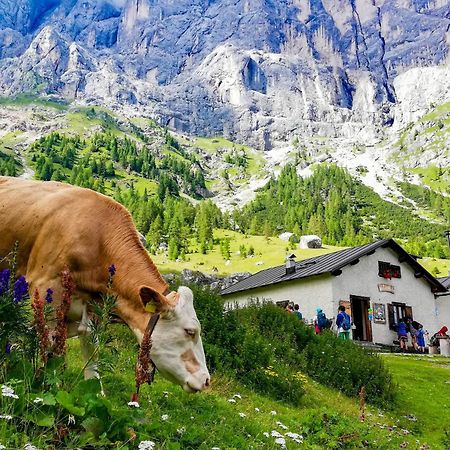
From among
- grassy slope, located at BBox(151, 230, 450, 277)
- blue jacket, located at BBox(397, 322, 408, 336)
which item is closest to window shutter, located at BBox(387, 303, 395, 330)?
blue jacket, located at BBox(397, 322, 408, 336)

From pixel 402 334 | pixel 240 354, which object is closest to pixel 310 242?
pixel 402 334

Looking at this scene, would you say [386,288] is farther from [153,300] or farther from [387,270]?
[153,300]

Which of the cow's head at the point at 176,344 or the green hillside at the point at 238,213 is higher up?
the green hillside at the point at 238,213

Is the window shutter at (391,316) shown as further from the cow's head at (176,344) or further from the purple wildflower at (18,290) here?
the purple wildflower at (18,290)

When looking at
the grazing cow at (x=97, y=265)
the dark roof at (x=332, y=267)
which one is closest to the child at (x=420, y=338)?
the dark roof at (x=332, y=267)

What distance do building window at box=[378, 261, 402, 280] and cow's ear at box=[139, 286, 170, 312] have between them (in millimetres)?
34337

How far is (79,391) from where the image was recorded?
4492 millimetres

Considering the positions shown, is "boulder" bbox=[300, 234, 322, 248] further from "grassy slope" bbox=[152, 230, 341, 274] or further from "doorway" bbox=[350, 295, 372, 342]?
"doorway" bbox=[350, 295, 372, 342]

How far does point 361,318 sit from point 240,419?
105ft

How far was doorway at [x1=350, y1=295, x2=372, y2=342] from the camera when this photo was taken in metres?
37.0

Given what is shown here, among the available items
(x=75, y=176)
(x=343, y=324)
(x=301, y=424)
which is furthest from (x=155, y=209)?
(x=301, y=424)

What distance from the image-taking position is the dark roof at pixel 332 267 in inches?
1405

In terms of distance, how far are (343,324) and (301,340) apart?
9.98 m

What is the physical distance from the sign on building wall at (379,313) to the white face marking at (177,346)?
1312 inches
